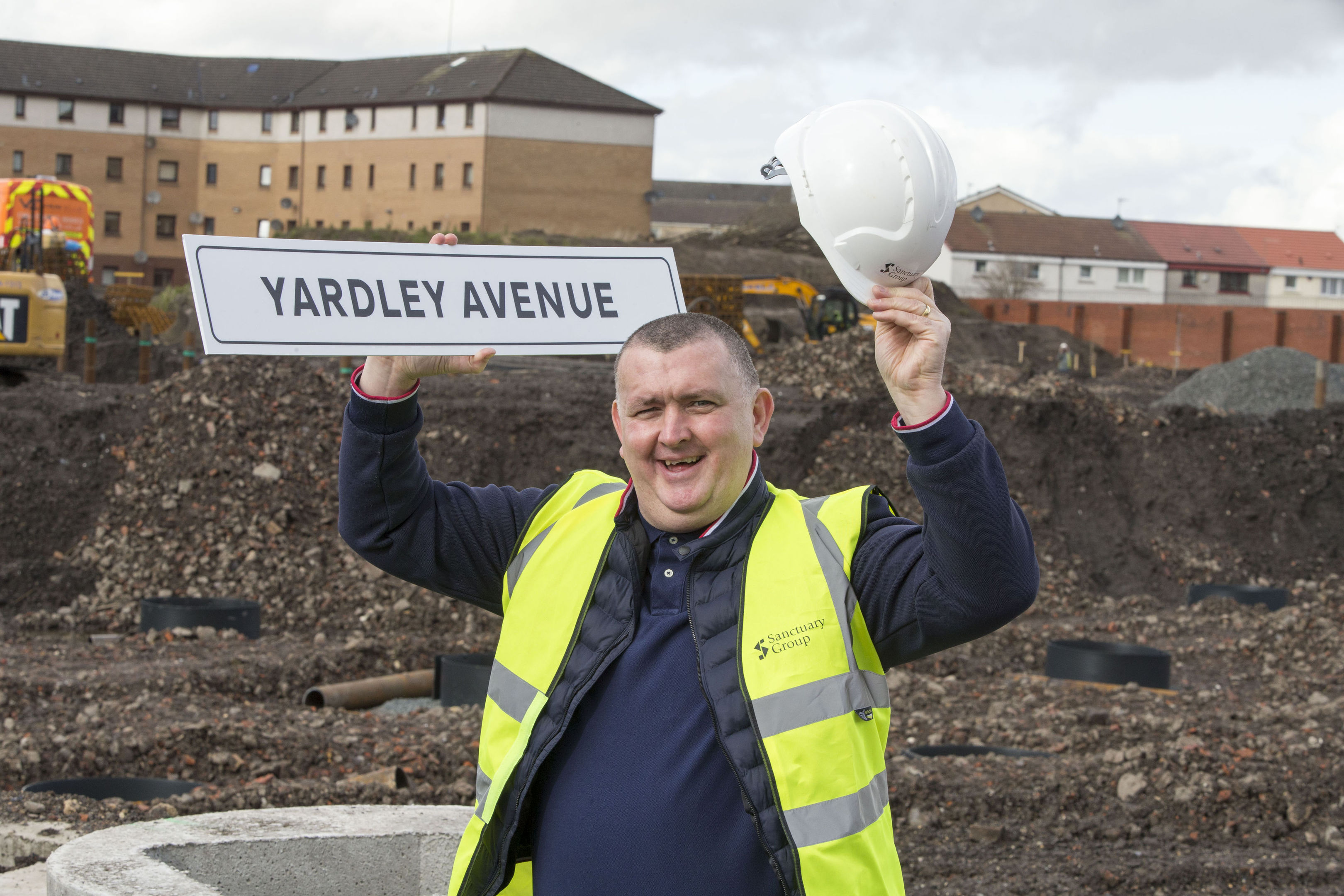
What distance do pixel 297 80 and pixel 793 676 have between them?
6883cm

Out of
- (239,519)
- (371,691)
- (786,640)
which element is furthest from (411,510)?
(239,519)

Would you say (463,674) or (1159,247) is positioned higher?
(1159,247)

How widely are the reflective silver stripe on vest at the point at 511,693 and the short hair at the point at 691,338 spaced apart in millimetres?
590

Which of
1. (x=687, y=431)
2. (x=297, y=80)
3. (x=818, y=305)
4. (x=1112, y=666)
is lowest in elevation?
(x=1112, y=666)

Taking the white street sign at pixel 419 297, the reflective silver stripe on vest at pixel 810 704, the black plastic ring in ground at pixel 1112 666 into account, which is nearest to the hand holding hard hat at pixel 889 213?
the reflective silver stripe on vest at pixel 810 704

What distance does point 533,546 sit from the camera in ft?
8.71

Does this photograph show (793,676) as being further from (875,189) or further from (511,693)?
(875,189)

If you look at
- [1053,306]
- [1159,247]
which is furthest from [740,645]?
[1159,247]

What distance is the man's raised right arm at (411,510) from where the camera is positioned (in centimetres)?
267

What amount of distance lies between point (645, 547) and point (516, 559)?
1.18ft

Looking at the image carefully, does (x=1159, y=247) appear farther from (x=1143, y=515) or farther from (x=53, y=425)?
(x=53, y=425)

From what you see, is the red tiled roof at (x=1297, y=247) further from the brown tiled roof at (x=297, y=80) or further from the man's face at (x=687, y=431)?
the man's face at (x=687, y=431)

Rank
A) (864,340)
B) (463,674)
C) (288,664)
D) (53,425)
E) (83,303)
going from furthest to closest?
(83,303), (864,340), (53,425), (288,664), (463,674)

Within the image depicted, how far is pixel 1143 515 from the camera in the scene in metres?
16.2
